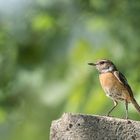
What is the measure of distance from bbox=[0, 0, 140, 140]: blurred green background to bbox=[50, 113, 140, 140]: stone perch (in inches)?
18.2

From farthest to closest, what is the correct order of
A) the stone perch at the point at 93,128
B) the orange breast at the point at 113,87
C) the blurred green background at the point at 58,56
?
the blurred green background at the point at 58,56 → the orange breast at the point at 113,87 → the stone perch at the point at 93,128

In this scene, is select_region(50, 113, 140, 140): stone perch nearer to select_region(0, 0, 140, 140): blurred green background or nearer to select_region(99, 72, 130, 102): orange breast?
select_region(99, 72, 130, 102): orange breast

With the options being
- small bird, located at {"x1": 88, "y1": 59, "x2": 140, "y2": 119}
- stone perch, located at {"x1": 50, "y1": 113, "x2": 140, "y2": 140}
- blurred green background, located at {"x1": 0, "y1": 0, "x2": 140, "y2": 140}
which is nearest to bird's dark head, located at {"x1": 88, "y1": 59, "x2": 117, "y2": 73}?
small bird, located at {"x1": 88, "y1": 59, "x2": 140, "y2": 119}

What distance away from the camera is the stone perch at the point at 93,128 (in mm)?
2148

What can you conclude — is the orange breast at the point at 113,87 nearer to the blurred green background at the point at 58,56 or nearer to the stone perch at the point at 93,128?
the blurred green background at the point at 58,56

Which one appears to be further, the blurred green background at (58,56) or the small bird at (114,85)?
the blurred green background at (58,56)

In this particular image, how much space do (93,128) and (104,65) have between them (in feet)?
1.53

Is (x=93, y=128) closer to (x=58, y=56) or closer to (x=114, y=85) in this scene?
(x=114, y=85)

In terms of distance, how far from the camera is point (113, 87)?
8.30 ft

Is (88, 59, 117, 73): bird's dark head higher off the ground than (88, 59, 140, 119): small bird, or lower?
higher

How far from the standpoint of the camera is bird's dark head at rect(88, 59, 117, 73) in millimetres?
2564

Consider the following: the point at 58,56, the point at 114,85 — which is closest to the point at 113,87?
the point at 114,85

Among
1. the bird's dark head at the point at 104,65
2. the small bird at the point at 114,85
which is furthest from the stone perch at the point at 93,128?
the bird's dark head at the point at 104,65

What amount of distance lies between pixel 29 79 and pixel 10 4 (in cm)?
24
